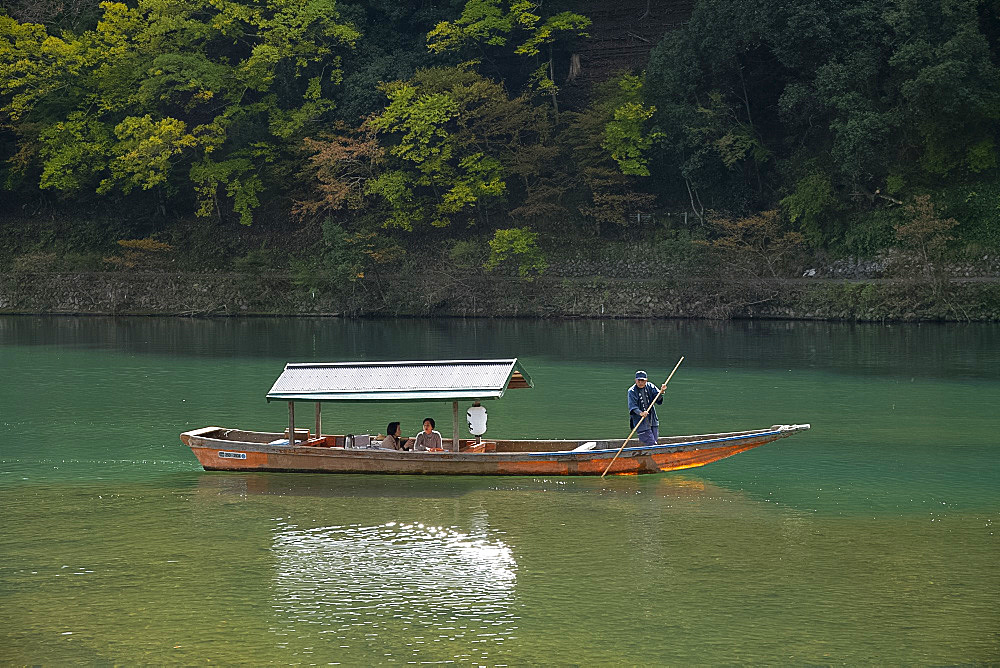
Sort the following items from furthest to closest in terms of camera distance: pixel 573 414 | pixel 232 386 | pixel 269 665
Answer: pixel 232 386, pixel 573 414, pixel 269 665

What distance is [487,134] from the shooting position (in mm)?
55344

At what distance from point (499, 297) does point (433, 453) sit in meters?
34.6

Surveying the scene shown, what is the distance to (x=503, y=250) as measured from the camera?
53.0 metres

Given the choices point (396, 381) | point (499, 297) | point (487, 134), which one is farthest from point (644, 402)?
point (487, 134)

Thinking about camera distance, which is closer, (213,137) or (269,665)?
(269,665)

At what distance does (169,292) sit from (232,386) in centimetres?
2746

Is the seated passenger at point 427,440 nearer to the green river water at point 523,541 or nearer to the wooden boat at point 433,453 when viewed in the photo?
the wooden boat at point 433,453

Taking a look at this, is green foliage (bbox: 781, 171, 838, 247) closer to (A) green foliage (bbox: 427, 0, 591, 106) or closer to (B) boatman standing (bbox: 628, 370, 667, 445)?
(A) green foliage (bbox: 427, 0, 591, 106)

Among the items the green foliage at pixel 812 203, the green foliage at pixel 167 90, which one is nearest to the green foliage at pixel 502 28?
the green foliage at pixel 167 90

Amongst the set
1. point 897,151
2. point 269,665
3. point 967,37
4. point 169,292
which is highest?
point 967,37

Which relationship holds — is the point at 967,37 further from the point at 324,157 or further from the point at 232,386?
the point at 232,386

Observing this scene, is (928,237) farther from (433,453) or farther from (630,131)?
(433,453)

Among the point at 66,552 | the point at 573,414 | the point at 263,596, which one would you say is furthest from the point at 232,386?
the point at 263,596

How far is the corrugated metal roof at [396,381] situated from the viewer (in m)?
19.8
